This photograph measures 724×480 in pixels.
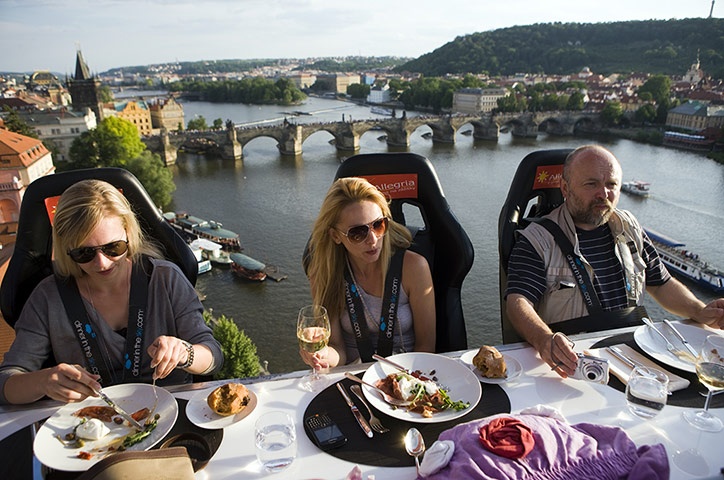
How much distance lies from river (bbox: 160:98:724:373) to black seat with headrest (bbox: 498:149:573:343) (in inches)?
248

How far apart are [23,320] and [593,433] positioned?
1770 mm

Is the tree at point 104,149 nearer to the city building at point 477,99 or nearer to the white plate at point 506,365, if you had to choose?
the white plate at point 506,365

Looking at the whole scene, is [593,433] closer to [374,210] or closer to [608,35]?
[374,210]

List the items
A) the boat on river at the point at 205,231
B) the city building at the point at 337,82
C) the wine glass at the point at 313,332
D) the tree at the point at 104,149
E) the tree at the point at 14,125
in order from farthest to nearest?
the city building at the point at 337,82 < the tree at the point at 104,149 < the tree at the point at 14,125 < the boat on river at the point at 205,231 < the wine glass at the point at 313,332

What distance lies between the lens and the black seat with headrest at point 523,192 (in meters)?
2.49

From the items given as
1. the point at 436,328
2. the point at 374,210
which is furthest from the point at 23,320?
the point at 436,328

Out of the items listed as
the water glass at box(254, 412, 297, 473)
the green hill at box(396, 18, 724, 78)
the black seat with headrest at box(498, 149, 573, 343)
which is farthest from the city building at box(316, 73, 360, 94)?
the water glass at box(254, 412, 297, 473)

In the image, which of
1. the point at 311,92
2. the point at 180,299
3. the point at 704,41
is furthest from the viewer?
the point at 311,92

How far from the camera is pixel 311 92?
8850 centimetres

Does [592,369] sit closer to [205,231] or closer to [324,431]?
[324,431]

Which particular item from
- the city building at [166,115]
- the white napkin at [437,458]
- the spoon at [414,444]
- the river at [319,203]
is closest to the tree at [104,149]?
the river at [319,203]

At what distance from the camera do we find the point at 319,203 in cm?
1956

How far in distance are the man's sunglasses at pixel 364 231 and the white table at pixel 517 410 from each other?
474 mm

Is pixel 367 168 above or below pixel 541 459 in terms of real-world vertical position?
above
